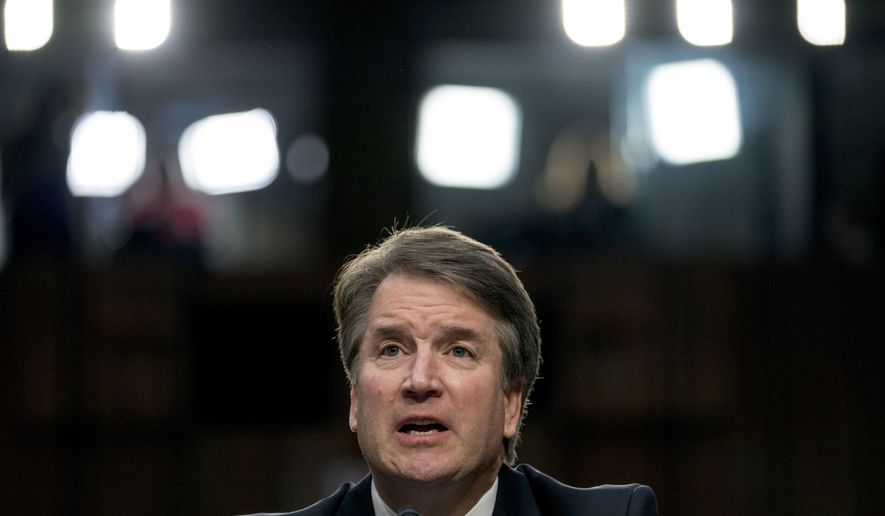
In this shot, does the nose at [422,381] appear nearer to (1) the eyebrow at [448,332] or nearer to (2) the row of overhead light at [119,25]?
(1) the eyebrow at [448,332]

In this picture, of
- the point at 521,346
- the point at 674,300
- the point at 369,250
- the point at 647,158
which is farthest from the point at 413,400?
the point at 647,158

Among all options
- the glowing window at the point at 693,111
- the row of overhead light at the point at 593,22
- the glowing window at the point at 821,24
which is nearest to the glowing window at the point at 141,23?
the row of overhead light at the point at 593,22

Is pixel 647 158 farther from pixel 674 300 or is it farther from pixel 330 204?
pixel 330 204

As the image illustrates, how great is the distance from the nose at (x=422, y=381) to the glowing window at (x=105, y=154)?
4.16m

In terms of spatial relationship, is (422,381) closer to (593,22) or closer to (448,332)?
(448,332)

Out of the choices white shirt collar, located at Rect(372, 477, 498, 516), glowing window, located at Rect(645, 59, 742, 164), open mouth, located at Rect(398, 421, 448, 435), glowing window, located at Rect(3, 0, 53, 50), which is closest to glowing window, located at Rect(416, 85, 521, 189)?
glowing window, located at Rect(645, 59, 742, 164)

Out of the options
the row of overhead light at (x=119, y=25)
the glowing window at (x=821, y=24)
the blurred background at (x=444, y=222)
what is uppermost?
the row of overhead light at (x=119, y=25)

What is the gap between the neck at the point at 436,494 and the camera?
199cm

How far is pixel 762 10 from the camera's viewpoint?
20.5 ft

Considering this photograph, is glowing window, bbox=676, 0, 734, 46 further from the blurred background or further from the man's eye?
the man's eye

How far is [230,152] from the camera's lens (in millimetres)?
6195

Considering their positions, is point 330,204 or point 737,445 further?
point 330,204

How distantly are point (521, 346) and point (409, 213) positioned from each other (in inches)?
160

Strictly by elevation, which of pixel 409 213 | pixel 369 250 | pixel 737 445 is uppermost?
pixel 369 250
